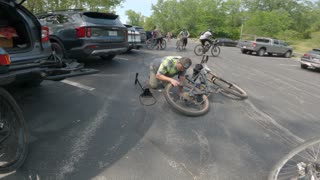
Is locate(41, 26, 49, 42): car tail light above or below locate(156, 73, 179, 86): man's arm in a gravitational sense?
above

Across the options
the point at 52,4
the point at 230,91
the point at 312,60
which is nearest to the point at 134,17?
the point at 52,4

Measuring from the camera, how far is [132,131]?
4.04m

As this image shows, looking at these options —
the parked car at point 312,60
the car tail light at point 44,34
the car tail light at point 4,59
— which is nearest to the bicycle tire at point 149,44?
the parked car at point 312,60

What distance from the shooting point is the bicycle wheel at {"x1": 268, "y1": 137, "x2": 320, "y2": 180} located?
258cm

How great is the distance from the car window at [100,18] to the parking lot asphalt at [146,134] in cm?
222

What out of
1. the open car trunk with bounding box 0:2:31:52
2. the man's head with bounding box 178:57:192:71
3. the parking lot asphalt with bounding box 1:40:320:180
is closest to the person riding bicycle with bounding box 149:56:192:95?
the man's head with bounding box 178:57:192:71

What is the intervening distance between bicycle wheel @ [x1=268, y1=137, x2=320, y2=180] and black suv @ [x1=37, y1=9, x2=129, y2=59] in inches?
240

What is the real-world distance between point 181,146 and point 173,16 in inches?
3674

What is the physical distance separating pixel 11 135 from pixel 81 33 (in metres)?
5.11

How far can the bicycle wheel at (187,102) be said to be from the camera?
4898 mm

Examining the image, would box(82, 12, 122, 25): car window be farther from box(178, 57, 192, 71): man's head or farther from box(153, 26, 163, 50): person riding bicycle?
box(153, 26, 163, 50): person riding bicycle

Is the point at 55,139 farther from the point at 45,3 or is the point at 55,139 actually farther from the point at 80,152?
the point at 45,3

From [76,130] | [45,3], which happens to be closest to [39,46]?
[76,130]

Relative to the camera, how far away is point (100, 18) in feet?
26.6
